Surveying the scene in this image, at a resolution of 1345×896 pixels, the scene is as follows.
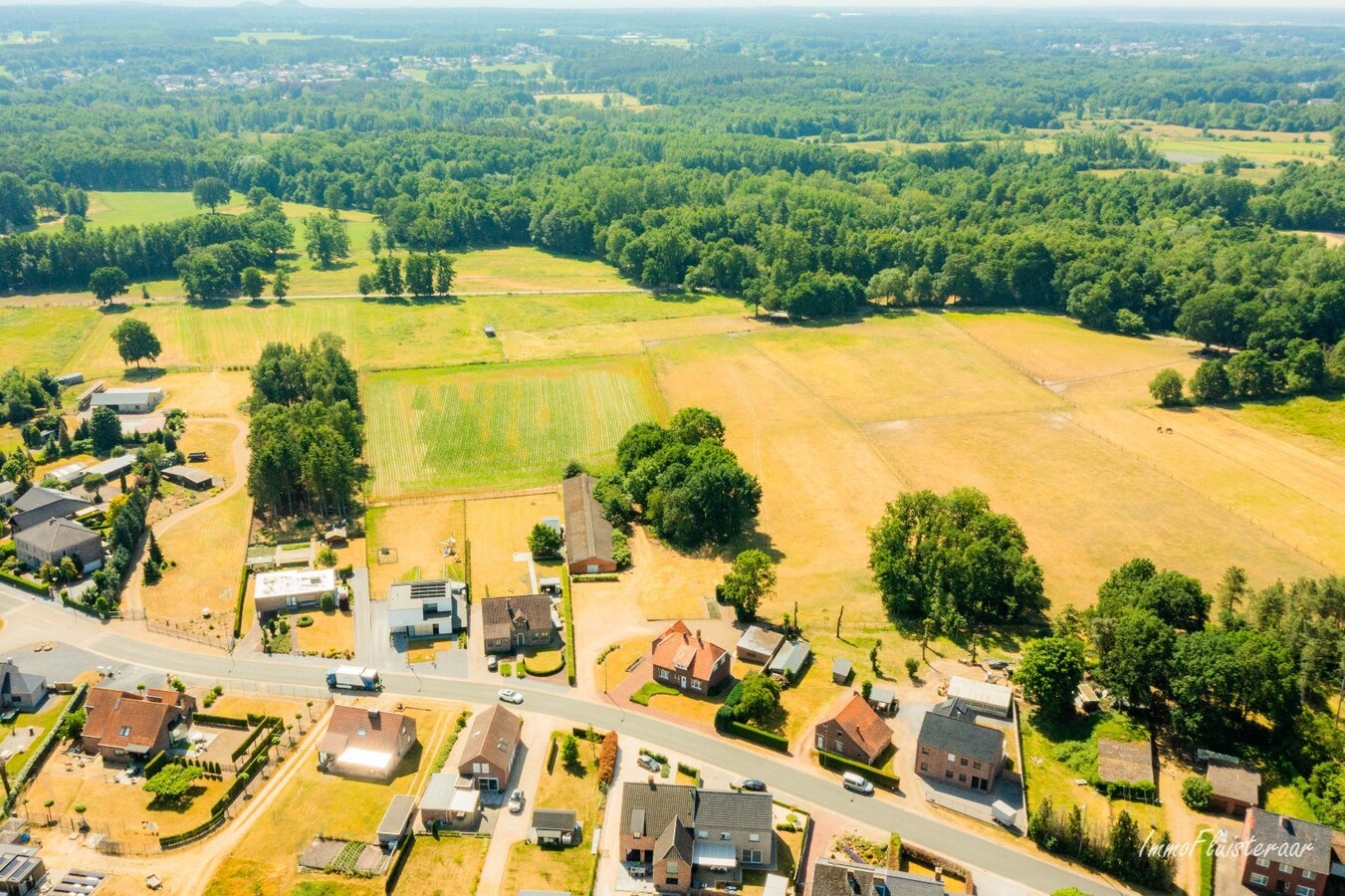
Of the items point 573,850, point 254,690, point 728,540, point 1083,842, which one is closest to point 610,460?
point 728,540

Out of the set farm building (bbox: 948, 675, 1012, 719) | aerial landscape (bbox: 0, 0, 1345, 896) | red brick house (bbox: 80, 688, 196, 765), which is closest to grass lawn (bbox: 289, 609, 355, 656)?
aerial landscape (bbox: 0, 0, 1345, 896)

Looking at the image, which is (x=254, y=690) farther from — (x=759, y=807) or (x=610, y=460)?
(x=610, y=460)

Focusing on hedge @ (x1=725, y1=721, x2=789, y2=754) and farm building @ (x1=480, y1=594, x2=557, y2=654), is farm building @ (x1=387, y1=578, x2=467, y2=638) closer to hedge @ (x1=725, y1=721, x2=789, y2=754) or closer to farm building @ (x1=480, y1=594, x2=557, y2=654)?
farm building @ (x1=480, y1=594, x2=557, y2=654)

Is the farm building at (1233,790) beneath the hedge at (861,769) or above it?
above

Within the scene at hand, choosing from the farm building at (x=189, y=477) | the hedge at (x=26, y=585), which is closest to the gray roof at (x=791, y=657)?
the hedge at (x=26, y=585)

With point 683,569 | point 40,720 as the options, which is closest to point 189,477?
point 40,720

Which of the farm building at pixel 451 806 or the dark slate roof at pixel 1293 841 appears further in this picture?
the farm building at pixel 451 806

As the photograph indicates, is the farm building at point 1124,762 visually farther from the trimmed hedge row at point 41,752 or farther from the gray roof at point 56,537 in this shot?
the gray roof at point 56,537
